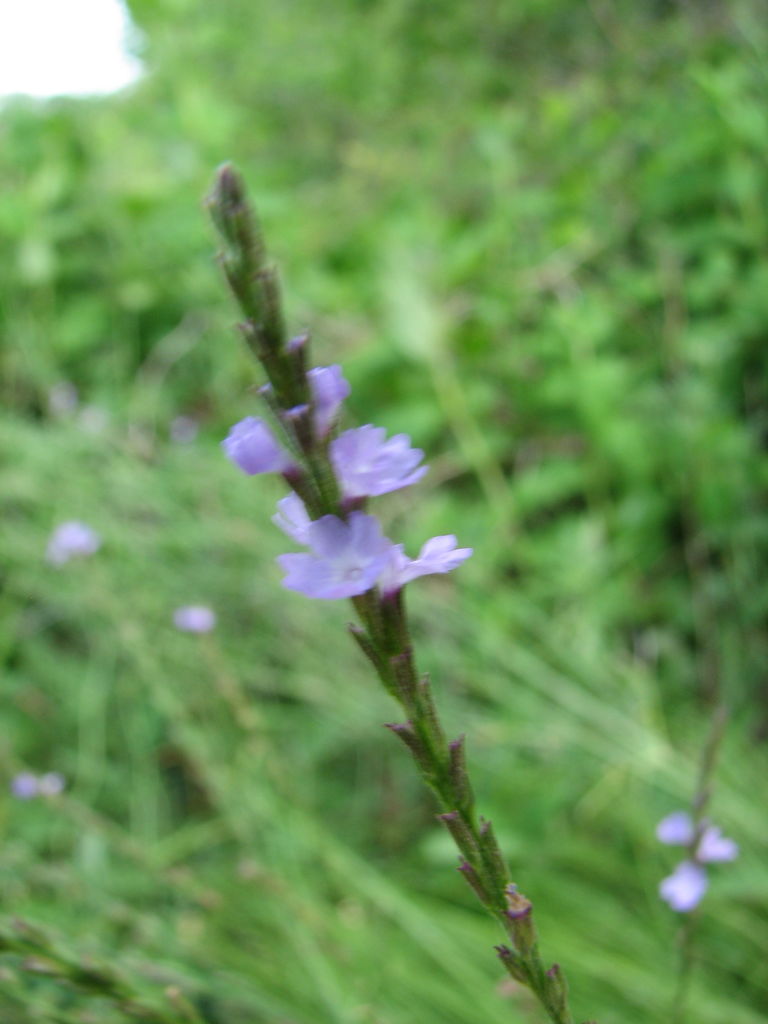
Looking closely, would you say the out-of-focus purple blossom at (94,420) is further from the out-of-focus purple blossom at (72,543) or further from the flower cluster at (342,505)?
the flower cluster at (342,505)

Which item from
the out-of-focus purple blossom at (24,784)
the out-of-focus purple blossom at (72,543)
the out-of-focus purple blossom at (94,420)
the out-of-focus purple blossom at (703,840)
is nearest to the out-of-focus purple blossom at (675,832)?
the out-of-focus purple blossom at (703,840)

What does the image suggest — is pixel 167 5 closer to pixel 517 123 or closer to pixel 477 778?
pixel 517 123

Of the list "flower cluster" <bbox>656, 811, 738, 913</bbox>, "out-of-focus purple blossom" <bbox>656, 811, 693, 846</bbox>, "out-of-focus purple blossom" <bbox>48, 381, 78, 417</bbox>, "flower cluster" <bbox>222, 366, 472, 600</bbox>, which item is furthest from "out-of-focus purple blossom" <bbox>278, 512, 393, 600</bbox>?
"out-of-focus purple blossom" <bbox>48, 381, 78, 417</bbox>

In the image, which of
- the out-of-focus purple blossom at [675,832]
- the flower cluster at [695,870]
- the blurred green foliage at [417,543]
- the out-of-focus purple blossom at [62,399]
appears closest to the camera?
the flower cluster at [695,870]

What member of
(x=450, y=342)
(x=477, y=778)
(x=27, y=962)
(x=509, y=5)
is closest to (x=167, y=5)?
(x=509, y=5)

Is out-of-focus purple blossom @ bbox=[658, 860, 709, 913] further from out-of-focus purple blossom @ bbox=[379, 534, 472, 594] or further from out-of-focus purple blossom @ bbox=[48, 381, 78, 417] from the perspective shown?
out-of-focus purple blossom @ bbox=[48, 381, 78, 417]

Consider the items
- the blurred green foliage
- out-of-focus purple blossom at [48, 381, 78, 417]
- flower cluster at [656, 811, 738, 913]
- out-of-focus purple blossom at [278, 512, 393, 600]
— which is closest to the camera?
out-of-focus purple blossom at [278, 512, 393, 600]

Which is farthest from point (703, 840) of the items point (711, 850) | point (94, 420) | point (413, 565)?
point (94, 420)
